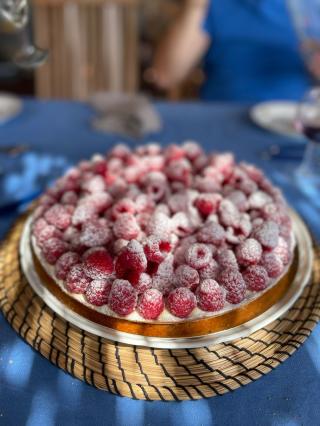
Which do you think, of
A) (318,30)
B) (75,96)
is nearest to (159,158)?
(318,30)

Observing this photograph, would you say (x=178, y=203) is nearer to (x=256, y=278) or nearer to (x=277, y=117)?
(x=256, y=278)

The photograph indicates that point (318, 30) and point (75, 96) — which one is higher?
point (318, 30)

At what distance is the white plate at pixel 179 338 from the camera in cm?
50

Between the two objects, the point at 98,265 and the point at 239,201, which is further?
the point at 239,201

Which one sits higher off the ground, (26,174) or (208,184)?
(208,184)

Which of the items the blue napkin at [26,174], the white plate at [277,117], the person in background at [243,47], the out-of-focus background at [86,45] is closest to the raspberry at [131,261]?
the blue napkin at [26,174]

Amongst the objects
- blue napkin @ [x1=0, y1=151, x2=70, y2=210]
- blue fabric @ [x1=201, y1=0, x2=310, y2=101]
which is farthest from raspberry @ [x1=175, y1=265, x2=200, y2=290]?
blue fabric @ [x1=201, y1=0, x2=310, y2=101]

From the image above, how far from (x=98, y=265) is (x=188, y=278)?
107 mm

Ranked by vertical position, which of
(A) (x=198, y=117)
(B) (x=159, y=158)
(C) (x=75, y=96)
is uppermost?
(B) (x=159, y=158)

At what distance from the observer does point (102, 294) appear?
51 cm

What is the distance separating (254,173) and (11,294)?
1.39ft

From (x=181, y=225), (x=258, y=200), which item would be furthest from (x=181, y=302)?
(x=258, y=200)

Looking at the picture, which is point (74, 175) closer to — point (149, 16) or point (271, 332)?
point (271, 332)

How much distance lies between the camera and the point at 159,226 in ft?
1.87
